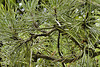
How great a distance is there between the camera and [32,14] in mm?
419

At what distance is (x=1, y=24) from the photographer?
0.39 meters

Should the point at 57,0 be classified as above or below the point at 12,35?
above

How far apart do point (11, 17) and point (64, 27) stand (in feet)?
0.66

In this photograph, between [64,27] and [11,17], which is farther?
[64,27]

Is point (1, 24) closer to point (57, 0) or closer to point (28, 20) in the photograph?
point (28, 20)

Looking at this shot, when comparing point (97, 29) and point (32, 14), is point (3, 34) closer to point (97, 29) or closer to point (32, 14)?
point (32, 14)

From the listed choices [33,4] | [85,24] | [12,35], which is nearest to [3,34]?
[12,35]

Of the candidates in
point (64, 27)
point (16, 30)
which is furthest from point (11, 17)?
point (64, 27)

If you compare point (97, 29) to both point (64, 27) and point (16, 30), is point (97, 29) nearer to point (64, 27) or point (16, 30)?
point (64, 27)

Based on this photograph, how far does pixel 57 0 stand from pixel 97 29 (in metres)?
0.16

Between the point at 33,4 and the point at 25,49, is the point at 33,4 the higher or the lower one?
the higher one

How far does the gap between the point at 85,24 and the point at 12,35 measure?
23 centimetres

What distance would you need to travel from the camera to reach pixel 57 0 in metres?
0.40

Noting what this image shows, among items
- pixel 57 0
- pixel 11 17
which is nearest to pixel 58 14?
pixel 57 0
